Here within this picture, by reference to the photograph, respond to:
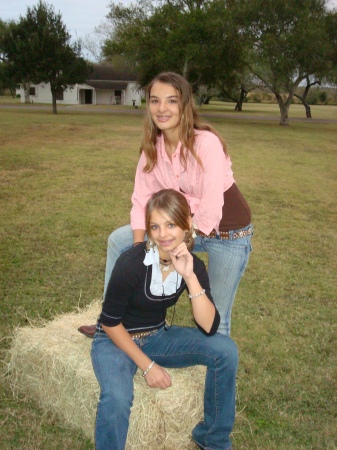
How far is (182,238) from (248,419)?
1.48 metres

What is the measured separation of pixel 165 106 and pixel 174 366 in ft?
5.43

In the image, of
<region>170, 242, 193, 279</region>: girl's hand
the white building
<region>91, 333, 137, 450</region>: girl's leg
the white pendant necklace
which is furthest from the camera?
the white building

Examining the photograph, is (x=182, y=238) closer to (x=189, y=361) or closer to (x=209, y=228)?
(x=209, y=228)

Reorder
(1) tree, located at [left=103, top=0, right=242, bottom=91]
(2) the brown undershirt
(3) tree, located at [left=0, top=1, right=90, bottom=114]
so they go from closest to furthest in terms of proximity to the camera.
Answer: (2) the brown undershirt, (1) tree, located at [left=103, top=0, right=242, bottom=91], (3) tree, located at [left=0, top=1, right=90, bottom=114]

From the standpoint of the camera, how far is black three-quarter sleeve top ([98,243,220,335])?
265 centimetres

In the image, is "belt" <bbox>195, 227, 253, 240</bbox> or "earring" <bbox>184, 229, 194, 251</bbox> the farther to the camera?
"belt" <bbox>195, 227, 253, 240</bbox>

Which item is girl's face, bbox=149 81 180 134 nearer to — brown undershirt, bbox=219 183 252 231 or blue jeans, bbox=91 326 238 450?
brown undershirt, bbox=219 183 252 231

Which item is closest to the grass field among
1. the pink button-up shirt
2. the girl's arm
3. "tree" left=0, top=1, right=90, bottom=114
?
the girl's arm

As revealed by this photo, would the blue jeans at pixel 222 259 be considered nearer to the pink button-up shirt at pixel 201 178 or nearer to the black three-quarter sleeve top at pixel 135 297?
the pink button-up shirt at pixel 201 178

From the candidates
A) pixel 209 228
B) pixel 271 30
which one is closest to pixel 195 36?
pixel 271 30

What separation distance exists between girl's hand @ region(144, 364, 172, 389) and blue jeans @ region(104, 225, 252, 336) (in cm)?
69

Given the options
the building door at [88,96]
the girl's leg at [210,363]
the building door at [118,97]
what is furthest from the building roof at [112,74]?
the girl's leg at [210,363]

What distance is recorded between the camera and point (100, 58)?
258 ft

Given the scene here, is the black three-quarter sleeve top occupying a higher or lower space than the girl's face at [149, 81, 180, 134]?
lower
